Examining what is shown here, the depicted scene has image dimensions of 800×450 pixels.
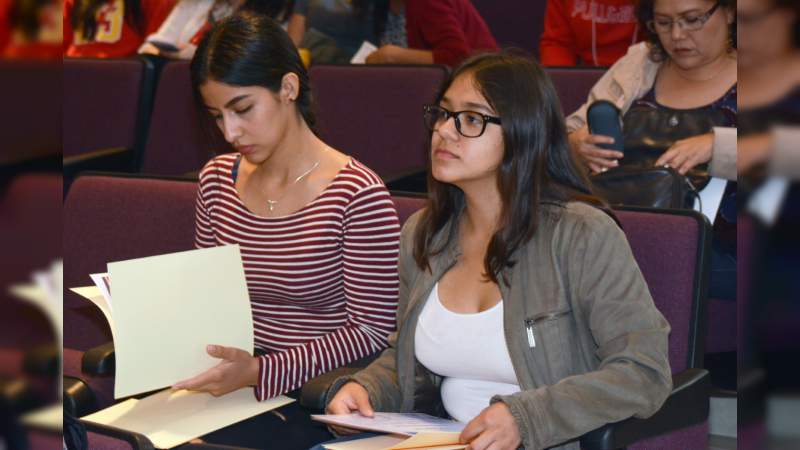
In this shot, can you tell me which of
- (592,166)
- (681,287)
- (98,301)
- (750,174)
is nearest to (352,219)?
(98,301)

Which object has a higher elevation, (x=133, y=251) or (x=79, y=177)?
(x=79, y=177)

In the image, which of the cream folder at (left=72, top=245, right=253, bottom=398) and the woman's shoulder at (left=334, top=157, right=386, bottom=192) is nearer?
the cream folder at (left=72, top=245, right=253, bottom=398)

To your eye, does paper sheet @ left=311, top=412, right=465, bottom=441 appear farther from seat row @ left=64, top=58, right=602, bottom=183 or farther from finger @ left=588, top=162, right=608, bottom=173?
seat row @ left=64, top=58, right=602, bottom=183

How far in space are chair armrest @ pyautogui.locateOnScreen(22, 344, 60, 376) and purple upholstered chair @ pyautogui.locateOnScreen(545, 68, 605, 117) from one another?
251 cm

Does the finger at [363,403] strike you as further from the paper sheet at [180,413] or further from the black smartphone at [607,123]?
the black smartphone at [607,123]

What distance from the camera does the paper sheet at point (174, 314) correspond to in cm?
146

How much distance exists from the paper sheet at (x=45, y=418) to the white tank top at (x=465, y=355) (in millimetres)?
1244

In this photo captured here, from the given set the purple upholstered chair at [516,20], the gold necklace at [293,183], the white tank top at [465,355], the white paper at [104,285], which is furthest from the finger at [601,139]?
the purple upholstered chair at [516,20]

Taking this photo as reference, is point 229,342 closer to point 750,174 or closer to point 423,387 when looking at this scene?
point 423,387

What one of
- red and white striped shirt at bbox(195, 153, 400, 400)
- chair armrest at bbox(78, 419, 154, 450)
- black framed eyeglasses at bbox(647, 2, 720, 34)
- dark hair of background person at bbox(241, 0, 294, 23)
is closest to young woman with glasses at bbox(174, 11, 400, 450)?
red and white striped shirt at bbox(195, 153, 400, 400)

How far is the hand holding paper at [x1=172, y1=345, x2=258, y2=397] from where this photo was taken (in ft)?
5.06

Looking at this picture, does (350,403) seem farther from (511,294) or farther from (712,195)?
(712,195)

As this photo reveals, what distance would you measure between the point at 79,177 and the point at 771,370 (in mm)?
2053

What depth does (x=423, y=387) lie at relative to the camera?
158cm
